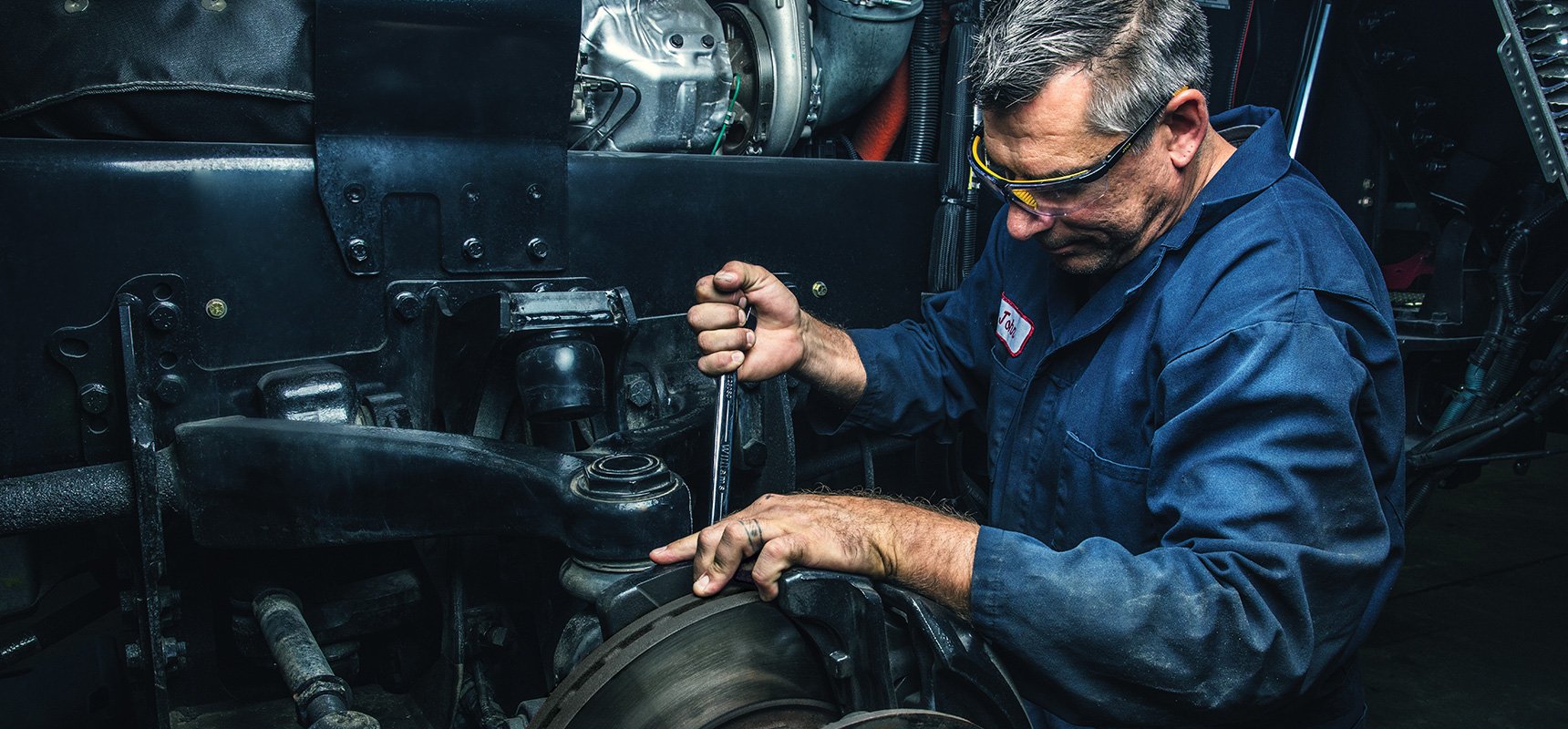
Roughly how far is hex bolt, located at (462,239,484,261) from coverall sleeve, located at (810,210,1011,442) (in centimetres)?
63

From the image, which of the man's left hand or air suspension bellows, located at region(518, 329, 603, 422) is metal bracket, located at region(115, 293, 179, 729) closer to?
air suspension bellows, located at region(518, 329, 603, 422)

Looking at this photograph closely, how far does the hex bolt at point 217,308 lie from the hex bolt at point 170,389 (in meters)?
0.09

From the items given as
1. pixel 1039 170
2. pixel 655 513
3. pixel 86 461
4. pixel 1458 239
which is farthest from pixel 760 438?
pixel 1458 239

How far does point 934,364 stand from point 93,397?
126 centimetres

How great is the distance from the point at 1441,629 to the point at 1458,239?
106 centimetres

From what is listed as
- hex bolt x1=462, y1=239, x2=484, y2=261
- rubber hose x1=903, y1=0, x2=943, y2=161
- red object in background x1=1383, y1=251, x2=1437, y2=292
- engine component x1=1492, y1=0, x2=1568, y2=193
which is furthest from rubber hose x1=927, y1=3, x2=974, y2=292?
red object in background x1=1383, y1=251, x2=1437, y2=292

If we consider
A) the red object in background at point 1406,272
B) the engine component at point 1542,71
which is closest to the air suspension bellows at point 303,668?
the engine component at point 1542,71

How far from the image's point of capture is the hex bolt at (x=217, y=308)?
1.44m

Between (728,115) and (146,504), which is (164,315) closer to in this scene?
(146,504)

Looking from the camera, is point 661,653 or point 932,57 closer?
point 661,653

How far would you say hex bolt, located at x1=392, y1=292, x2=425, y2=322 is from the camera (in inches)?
62.3

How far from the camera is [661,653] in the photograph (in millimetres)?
1125

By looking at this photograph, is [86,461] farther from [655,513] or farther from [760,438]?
[760,438]

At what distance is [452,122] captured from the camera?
1569 millimetres
